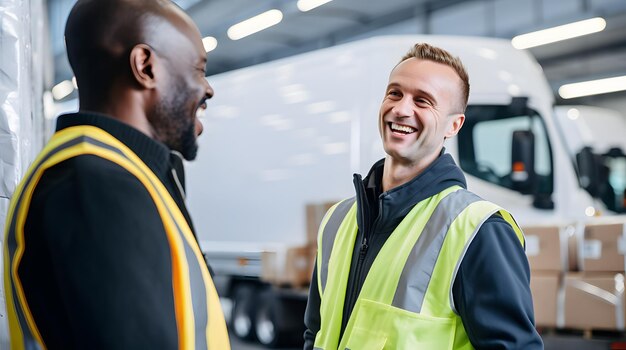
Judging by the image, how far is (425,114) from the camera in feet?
5.97

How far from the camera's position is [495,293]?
1.57 meters

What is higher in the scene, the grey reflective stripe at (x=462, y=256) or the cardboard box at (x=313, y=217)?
the grey reflective stripe at (x=462, y=256)

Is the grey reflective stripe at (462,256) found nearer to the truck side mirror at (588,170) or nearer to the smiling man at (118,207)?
the smiling man at (118,207)

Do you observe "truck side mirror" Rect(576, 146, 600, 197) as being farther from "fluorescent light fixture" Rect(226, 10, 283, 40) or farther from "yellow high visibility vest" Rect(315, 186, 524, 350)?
"fluorescent light fixture" Rect(226, 10, 283, 40)

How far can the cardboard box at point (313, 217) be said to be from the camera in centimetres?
605

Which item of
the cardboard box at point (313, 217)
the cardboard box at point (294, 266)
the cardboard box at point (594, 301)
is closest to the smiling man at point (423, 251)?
the cardboard box at point (594, 301)

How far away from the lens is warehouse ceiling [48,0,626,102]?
38.9ft

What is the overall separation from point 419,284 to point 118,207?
853 mm

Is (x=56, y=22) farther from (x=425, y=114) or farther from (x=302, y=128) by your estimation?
(x=425, y=114)

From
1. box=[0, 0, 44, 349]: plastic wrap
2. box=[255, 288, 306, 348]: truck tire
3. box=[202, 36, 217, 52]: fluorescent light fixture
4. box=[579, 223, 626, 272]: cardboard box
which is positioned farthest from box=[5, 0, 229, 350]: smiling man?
box=[202, 36, 217, 52]: fluorescent light fixture

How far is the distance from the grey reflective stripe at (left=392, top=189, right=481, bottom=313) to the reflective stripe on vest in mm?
624

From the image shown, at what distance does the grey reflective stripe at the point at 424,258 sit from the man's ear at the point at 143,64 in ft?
2.55

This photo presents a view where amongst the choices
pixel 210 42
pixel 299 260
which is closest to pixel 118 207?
pixel 299 260

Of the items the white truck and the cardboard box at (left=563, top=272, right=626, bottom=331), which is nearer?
the cardboard box at (left=563, top=272, right=626, bottom=331)
